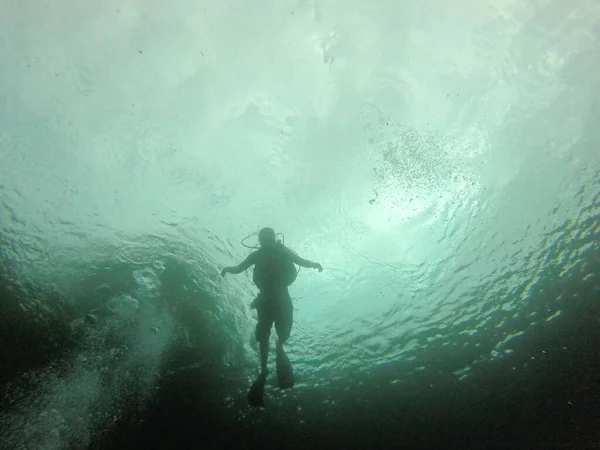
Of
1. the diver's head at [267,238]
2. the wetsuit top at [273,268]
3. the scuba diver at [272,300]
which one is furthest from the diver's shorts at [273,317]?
the diver's head at [267,238]

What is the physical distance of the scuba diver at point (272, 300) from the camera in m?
7.59

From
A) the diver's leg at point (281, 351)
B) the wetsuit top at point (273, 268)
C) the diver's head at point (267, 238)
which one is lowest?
the diver's leg at point (281, 351)

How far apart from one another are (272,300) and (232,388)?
9.64 metres

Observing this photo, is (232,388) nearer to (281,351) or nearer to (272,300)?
(281,351)

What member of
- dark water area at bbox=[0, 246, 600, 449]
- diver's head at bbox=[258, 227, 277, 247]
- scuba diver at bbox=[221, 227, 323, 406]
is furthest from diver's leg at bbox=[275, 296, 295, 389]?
dark water area at bbox=[0, 246, 600, 449]

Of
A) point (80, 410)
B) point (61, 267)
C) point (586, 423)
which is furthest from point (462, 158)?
point (80, 410)

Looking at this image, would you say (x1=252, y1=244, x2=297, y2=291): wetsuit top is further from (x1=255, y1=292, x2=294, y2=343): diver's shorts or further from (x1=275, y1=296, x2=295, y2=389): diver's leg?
(x1=275, y1=296, x2=295, y2=389): diver's leg

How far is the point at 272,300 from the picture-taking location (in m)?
7.70

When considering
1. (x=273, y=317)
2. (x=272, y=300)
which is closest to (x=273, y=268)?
(x=272, y=300)

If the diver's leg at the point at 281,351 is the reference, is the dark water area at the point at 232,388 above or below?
above

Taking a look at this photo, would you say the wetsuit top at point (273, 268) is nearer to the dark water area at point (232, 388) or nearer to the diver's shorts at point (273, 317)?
the diver's shorts at point (273, 317)

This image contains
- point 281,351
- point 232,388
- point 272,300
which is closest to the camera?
point 272,300

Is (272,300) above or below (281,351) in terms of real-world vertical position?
above

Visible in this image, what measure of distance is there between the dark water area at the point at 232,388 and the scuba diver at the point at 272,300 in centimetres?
661
